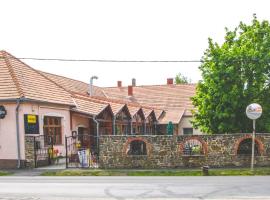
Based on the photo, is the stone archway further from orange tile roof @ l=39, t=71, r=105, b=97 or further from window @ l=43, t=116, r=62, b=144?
orange tile roof @ l=39, t=71, r=105, b=97

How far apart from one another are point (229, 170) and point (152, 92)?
124ft

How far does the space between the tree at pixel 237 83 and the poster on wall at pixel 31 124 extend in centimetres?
1109

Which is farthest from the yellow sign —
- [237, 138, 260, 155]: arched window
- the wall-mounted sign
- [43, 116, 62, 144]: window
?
[237, 138, 260, 155]: arched window

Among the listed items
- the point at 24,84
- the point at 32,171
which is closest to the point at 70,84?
the point at 24,84

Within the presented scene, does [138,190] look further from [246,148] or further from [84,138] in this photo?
[84,138]

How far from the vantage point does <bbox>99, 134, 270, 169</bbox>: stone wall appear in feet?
73.3

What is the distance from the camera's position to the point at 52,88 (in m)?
29.3

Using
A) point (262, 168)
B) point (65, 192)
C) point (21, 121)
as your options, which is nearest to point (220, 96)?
point (262, 168)

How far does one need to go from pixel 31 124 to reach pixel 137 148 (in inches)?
249

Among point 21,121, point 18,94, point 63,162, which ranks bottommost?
point 63,162

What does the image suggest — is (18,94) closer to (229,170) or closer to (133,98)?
(229,170)

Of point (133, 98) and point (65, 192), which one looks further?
point (133, 98)

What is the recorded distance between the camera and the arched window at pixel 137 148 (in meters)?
23.1

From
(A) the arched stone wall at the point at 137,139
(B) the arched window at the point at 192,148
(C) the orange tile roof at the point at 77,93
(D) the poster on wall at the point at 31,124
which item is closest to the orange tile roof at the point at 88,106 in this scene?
(C) the orange tile roof at the point at 77,93
